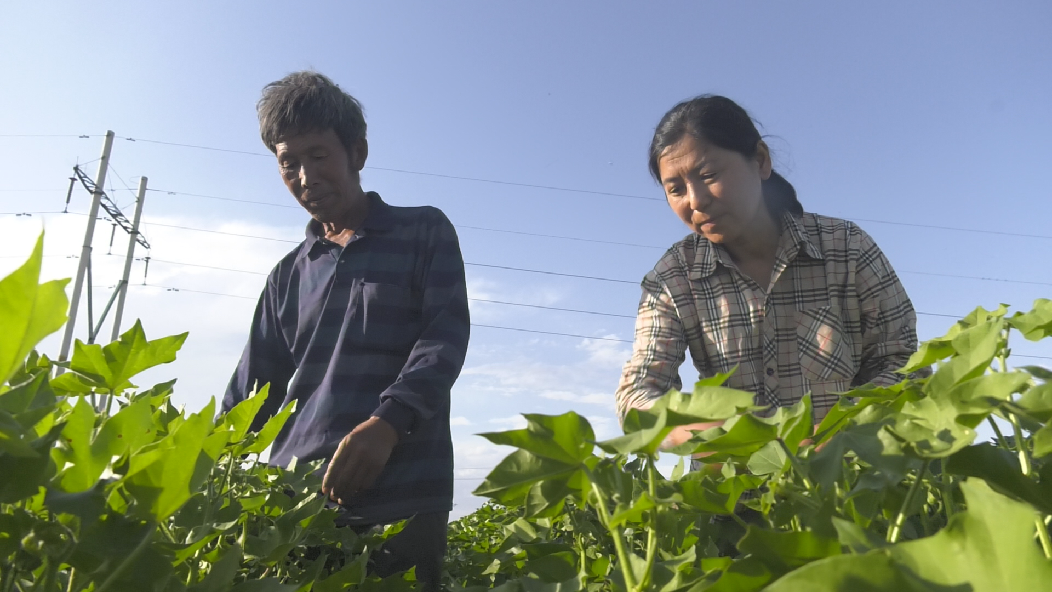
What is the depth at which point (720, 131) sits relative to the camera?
1.51 meters

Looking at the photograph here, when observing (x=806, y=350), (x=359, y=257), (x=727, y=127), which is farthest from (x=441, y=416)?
(x=727, y=127)

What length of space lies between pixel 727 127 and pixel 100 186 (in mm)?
13507

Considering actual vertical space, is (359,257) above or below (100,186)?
below

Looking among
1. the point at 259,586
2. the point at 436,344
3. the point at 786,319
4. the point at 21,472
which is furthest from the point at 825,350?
the point at 21,472

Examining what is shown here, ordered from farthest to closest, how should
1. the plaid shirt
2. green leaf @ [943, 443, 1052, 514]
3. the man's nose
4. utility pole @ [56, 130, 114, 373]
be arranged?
utility pole @ [56, 130, 114, 373], the man's nose, the plaid shirt, green leaf @ [943, 443, 1052, 514]

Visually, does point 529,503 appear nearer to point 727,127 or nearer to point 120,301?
point 727,127

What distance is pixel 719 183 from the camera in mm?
1430

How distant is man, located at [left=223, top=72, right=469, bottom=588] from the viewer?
125 centimetres

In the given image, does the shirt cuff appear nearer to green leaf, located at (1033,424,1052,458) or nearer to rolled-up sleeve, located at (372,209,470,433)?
rolled-up sleeve, located at (372,209,470,433)

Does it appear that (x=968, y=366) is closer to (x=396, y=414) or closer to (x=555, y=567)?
(x=555, y=567)

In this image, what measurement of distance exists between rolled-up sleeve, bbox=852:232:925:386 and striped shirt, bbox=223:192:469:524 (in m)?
0.72

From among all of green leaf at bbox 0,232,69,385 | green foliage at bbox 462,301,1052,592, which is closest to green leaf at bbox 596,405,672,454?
green foliage at bbox 462,301,1052,592

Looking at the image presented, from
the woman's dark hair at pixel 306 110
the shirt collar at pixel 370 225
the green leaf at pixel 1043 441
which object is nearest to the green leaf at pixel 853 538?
the green leaf at pixel 1043 441

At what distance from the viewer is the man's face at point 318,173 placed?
1.59m
